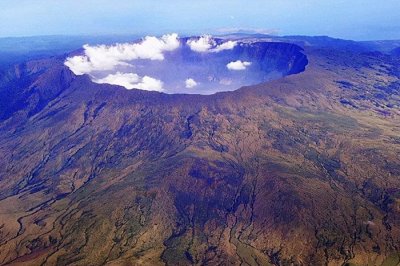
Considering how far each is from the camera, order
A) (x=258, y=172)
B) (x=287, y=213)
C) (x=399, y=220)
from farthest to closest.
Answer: (x=258, y=172) < (x=287, y=213) < (x=399, y=220)

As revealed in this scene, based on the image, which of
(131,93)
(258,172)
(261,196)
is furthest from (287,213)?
(131,93)

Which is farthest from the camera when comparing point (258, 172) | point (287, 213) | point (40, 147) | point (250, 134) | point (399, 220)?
point (40, 147)

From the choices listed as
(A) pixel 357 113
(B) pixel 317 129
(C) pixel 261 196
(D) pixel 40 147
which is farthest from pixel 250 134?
(D) pixel 40 147

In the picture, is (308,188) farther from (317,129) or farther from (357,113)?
(357,113)

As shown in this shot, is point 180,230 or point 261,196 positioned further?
point 261,196

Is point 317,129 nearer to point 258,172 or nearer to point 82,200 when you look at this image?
point 258,172

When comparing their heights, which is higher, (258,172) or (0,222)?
(258,172)
